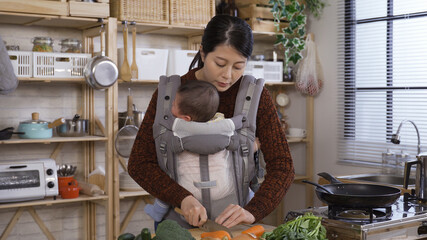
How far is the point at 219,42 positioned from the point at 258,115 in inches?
11.9

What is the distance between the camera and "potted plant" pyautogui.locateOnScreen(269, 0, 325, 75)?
461cm

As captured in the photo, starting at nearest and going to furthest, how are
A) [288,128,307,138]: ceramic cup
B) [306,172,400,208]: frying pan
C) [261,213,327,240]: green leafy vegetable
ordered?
[261,213,327,240]: green leafy vegetable, [306,172,400,208]: frying pan, [288,128,307,138]: ceramic cup

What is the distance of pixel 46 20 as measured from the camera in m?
3.81

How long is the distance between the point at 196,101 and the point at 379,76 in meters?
2.85

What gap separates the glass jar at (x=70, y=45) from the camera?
3895 millimetres

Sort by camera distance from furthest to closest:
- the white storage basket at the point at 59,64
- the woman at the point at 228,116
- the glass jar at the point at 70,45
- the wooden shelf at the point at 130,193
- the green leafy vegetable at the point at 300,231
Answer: the wooden shelf at the point at 130,193 → the glass jar at the point at 70,45 → the white storage basket at the point at 59,64 → the woman at the point at 228,116 → the green leafy vegetable at the point at 300,231

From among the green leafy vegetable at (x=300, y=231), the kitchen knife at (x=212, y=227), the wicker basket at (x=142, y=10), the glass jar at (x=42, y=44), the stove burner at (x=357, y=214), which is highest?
the wicker basket at (x=142, y=10)

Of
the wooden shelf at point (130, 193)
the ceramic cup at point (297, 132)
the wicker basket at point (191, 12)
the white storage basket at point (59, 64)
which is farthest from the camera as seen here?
the ceramic cup at point (297, 132)

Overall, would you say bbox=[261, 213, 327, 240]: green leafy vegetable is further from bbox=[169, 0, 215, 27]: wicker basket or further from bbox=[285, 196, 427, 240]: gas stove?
bbox=[169, 0, 215, 27]: wicker basket

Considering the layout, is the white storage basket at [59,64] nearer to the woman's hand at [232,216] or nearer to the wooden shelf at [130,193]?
the wooden shelf at [130,193]

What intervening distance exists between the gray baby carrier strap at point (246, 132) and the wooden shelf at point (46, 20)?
6.95ft

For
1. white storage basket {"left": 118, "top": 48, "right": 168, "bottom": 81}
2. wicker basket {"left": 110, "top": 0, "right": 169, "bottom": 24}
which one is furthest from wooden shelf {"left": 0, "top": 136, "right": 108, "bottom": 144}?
wicker basket {"left": 110, "top": 0, "right": 169, "bottom": 24}

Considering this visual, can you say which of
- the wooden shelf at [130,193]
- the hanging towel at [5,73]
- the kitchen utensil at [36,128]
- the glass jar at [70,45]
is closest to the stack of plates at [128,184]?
the wooden shelf at [130,193]

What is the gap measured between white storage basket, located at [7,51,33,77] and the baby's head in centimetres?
201
